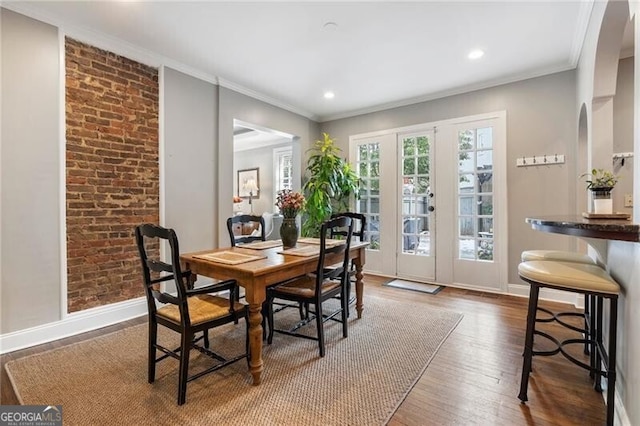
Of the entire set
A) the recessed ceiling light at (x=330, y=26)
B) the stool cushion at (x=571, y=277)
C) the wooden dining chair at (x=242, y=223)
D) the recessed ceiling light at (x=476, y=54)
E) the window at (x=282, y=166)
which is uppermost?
the recessed ceiling light at (x=476, y=54)

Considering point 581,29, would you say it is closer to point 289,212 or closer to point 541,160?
point 541,160

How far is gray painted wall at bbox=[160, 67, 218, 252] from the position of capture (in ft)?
10.8

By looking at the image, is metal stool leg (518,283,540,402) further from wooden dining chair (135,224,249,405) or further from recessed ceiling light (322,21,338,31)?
recessed ceiling light (322,21,338,31)

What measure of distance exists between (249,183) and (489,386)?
633cm

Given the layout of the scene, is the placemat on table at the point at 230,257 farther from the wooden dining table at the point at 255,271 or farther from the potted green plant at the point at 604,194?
the potted green plant at the point at 604,194

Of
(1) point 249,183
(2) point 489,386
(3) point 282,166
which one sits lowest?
(2) point 489,386

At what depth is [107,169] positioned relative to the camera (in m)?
2.88

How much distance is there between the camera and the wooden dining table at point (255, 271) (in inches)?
71.2

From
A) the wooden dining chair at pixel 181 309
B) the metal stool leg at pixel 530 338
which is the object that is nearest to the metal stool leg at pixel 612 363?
the metal stool leg at pixel 530 338

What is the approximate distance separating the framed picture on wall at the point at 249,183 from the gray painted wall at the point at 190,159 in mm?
3604

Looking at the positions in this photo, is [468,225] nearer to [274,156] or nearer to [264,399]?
[264,399]

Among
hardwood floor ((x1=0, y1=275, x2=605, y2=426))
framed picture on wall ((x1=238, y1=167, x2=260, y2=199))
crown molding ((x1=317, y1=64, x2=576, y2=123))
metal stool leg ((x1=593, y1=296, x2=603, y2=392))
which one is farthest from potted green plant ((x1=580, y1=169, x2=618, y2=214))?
framed picture on wall ((x1=238, y1=167, x2=260, y2=199))

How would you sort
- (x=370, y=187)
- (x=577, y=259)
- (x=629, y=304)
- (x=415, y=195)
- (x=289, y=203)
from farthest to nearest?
(x=370, y=187) < (x=415, y=195) < (x=289, y=203) < (x=577, y=259) < (x=629, y=304)

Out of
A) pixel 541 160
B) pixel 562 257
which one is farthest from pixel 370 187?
pixel 562 257
